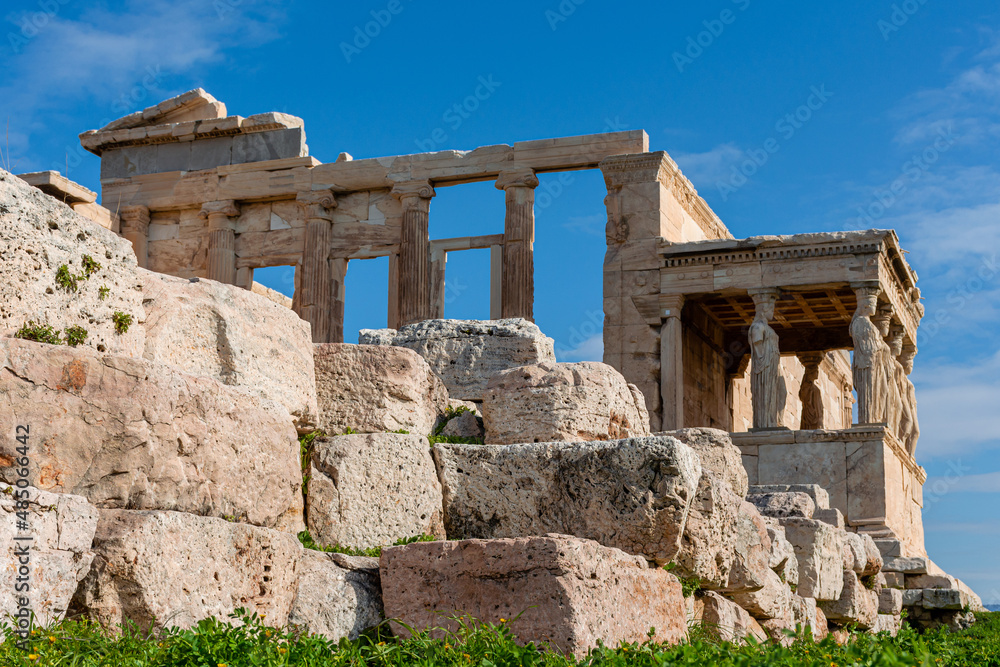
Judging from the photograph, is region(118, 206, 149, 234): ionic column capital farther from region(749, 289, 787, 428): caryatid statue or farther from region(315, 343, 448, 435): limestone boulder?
region(315, 343, 448, 435): limestone boulder

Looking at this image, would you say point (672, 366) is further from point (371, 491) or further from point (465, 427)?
point (371, 491)

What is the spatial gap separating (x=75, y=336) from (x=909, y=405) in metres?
20.0

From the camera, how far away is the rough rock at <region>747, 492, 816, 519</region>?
9750 mm

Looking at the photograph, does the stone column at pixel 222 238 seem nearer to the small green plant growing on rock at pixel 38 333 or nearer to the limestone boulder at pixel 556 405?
the limestone boulder at pixel 556 405

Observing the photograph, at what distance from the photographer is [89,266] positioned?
5070 millimetres

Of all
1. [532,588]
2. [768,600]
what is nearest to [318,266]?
[768,600]

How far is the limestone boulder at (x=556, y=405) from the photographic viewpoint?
6.60 m

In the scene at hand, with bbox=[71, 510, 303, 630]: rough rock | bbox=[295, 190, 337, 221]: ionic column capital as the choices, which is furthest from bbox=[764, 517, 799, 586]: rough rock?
bbox=[295, 190, 337, 221]: ionic column capital

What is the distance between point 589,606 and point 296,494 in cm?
149

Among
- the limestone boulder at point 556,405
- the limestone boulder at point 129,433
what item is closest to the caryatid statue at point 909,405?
the limestone boulder at point 556,405

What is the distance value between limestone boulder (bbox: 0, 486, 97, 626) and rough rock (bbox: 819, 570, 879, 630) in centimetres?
696

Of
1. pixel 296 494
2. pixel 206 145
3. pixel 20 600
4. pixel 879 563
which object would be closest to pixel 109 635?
pixel 20 600

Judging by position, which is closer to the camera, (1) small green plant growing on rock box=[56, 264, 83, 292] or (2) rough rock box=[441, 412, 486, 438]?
(1) small green plant growing on rock box=[56, 264, 83, 292]

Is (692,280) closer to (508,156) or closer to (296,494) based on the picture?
Result: (508,156)
